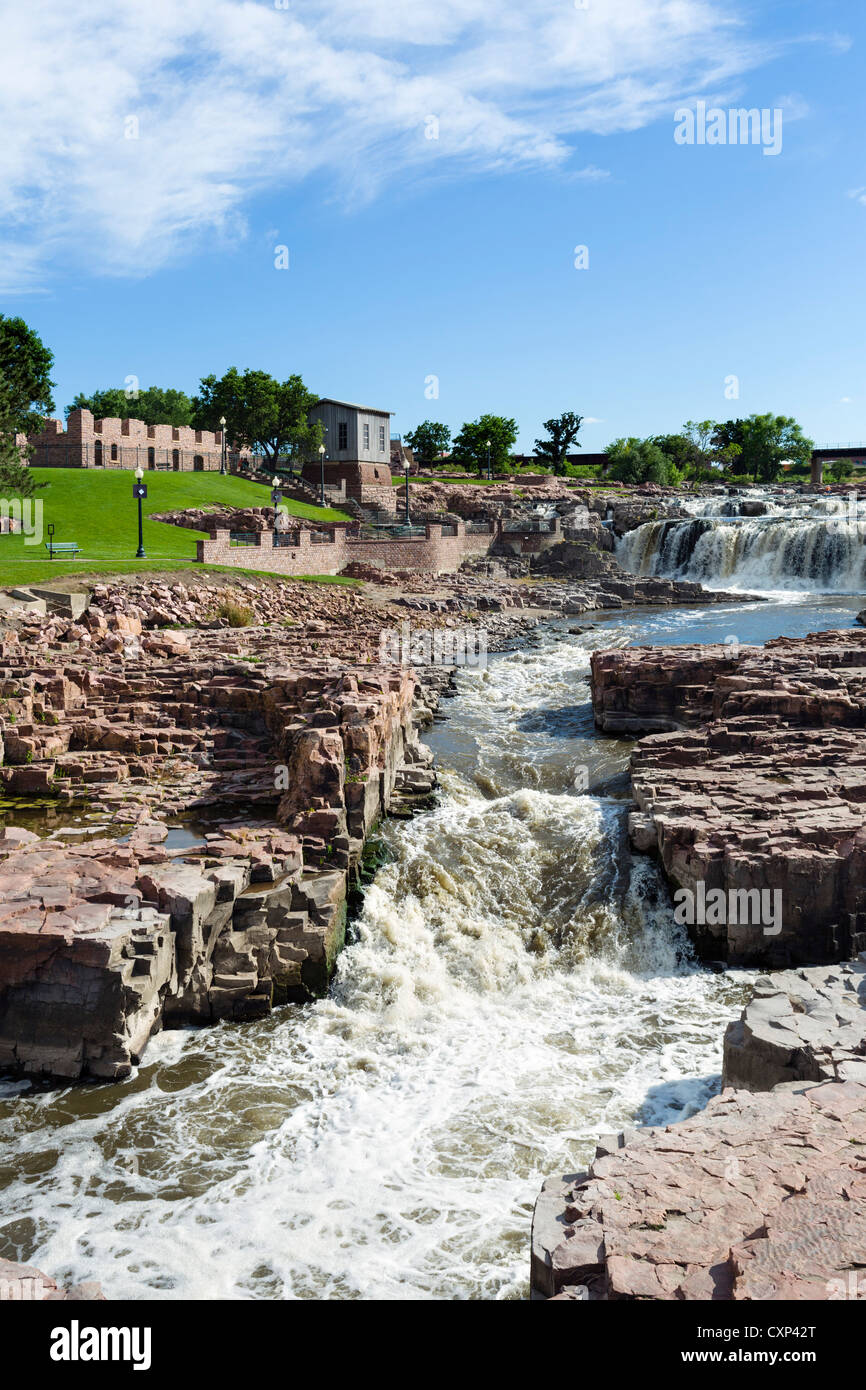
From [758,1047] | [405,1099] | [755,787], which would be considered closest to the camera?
[758,1047]

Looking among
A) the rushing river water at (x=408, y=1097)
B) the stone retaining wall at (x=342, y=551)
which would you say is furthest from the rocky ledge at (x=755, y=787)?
the stone retaining wall at (x=342, y=551)

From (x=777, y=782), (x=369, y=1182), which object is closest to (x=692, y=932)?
(x=777, y=782)

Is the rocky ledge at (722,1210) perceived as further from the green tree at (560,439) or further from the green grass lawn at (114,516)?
the green tree at (560,439)

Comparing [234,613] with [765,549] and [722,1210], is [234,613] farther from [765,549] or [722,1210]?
[765,549]

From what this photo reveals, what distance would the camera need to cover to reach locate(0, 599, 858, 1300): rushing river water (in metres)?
8.14

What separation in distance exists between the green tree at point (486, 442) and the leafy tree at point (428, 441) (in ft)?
16.0

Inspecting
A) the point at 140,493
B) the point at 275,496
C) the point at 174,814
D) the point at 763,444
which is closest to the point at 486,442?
the point at 763,444

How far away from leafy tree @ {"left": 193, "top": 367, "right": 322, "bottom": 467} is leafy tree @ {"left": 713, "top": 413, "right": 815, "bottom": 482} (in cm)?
5212

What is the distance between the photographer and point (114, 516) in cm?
4297

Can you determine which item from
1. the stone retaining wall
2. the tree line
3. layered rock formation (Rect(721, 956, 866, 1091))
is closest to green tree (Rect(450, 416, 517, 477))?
the tree line

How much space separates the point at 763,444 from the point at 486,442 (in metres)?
30.7
